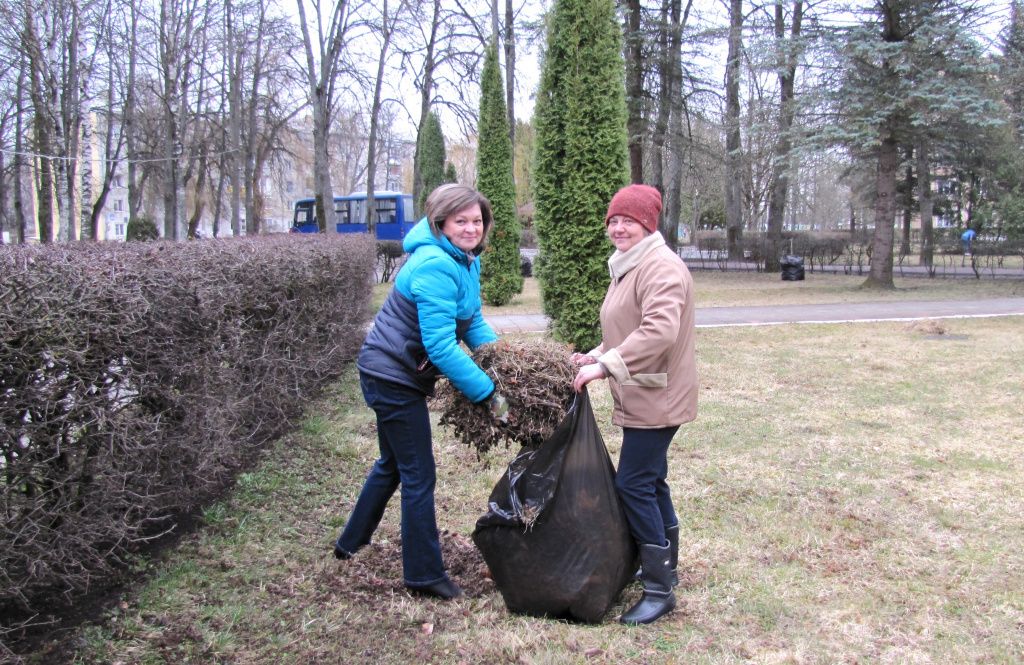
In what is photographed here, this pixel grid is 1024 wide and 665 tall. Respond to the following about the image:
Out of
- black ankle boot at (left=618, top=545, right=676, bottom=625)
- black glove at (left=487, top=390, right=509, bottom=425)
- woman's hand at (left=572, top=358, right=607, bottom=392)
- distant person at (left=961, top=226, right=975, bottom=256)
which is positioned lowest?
black ankle boot at (left=618, top=545, right=676, bottom=625)

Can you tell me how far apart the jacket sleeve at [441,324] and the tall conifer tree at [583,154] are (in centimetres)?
597

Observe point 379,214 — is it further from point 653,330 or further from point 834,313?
point 653,330

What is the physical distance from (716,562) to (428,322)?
5.95ft

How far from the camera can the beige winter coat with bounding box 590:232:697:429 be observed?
2.69m

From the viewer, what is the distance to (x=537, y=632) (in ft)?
9.06

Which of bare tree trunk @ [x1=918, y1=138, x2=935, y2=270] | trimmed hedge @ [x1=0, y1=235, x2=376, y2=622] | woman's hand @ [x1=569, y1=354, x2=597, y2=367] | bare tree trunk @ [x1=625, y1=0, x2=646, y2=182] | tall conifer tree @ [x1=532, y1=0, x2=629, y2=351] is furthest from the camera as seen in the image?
bare tree trunk @ [x1=918, y1=138, x2=935, y2=270]

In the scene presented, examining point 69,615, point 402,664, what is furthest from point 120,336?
point 402,664

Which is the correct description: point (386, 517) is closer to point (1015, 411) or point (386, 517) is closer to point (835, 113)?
point (1015, 411)

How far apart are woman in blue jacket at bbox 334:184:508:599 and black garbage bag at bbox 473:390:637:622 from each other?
0.28 metres

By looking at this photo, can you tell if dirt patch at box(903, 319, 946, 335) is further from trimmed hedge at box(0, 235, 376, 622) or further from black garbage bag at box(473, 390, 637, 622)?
trimmed hedge at box(0, 235, 376, 622)

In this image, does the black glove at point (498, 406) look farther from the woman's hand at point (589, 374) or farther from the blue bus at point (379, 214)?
the blue bus at point (379, 214)

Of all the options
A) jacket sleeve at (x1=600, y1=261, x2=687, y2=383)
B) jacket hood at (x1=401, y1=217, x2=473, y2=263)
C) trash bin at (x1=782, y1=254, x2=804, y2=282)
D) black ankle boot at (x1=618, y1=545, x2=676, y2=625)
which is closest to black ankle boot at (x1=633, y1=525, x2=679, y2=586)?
black ankle boot at (x1=618, y1=545, x2=676, y2=625)

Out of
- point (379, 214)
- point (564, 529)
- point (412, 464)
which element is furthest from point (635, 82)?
point (379, 214)

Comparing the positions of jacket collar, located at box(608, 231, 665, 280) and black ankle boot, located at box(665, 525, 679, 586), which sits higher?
jacket collar, located at box(608, 231, 665, 280)
